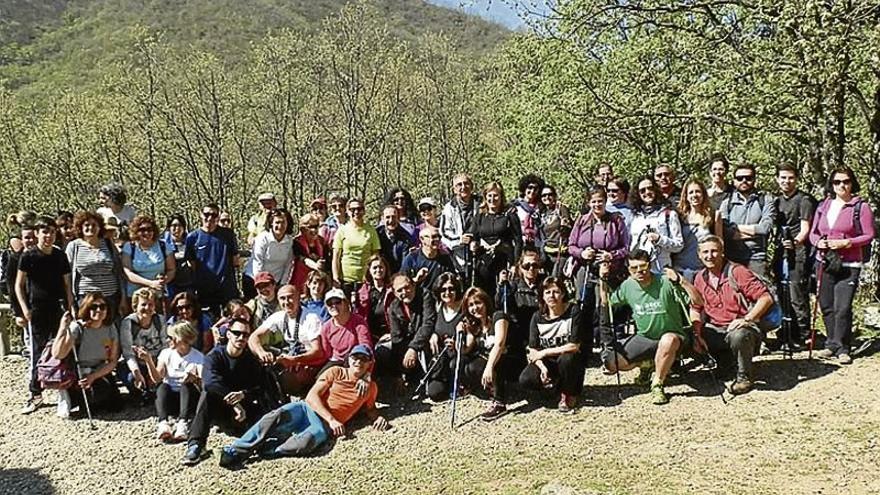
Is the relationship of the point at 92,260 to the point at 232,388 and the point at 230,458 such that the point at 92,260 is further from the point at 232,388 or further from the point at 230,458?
the point at 230,458

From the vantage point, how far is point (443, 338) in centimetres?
686

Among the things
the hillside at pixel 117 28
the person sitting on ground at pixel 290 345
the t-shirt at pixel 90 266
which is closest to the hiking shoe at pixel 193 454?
the person sitting on ground at pixel 290 345

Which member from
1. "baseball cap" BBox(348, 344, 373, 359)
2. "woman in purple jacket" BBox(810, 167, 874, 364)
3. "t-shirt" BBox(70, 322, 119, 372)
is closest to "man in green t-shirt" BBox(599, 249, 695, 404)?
"woman in purple jacket" BBox(810, 167, 874, 364)

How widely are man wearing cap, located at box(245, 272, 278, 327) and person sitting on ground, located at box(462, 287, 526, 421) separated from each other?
1930 mm

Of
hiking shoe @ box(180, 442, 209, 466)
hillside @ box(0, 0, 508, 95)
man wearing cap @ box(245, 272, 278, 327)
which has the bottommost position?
hiking shoe @ box(180, 442, 209, 466)

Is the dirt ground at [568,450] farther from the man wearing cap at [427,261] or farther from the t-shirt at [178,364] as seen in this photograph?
the man wearing cap at [427,261]

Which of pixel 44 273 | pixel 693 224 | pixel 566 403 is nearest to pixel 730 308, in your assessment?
pixel 693 224

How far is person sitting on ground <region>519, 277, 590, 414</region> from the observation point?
6.51m

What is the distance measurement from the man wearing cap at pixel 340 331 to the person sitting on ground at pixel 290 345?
98 millimetres

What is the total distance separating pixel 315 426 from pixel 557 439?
78.8 inches

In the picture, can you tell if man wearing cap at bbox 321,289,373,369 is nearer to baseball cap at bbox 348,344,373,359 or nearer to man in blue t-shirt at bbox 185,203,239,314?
baseball cap at bbox 348,344,373,359

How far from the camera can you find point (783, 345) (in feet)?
24.2

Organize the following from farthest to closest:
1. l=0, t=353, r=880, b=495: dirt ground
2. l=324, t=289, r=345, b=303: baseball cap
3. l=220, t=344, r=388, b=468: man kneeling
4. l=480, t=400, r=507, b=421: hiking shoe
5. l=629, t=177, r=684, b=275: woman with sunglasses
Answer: l=629, t=177, r=684, b=275: woman with sunglasses → l=324, t=289, r=345, b=303: baseball cap → l=480, t=400, r=507, b=421: hiking shoe → l=220, t=344, r=388, b=468: man kneeling → l=0, t=353, r=880, b=495: dirt ground

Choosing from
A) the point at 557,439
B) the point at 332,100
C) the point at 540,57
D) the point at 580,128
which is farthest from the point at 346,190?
the point at 557,439
